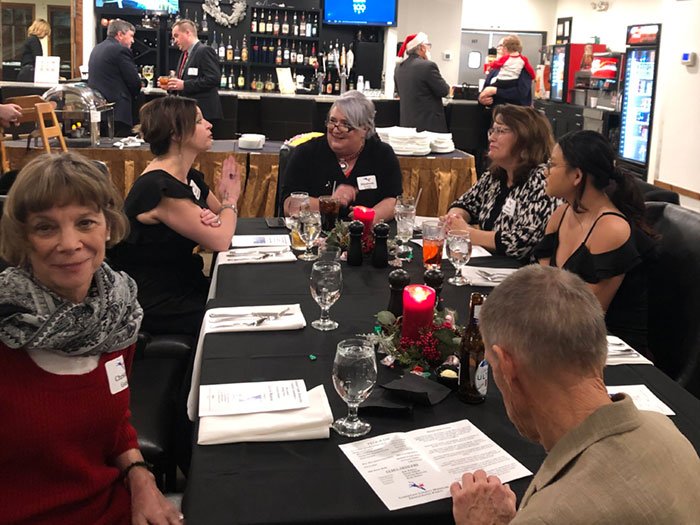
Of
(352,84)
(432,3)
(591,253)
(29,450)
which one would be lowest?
(29,450)

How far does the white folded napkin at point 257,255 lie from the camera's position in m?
2.85

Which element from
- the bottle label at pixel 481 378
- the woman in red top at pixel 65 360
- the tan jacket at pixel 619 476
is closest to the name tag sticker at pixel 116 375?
the woman in red top at pixel 65 360

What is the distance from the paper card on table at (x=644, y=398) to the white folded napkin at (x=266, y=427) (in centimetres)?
71

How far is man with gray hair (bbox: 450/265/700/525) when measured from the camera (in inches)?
37.8

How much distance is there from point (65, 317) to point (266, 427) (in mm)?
482

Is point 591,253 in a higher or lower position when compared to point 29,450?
higher

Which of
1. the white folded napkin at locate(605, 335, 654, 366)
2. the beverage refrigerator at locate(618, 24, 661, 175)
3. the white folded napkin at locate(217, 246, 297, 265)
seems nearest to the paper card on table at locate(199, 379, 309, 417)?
the white folded napkin at locate(605, 335, 654, 366)

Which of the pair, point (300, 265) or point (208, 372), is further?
point (300, 265)

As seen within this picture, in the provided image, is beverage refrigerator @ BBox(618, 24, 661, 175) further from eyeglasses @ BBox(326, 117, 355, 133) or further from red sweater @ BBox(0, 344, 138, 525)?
red sweater @ BBox(0, 344, 138, 525)

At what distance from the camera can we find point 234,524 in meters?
1.23

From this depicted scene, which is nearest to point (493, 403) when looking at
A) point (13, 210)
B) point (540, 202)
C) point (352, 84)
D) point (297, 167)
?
point (13, 210)

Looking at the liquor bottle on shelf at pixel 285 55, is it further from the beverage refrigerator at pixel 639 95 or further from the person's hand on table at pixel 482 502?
the person's hand on table at pixel 482 502

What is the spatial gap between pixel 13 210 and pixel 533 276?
1.13m

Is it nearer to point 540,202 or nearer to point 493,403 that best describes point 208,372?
point 493,403
